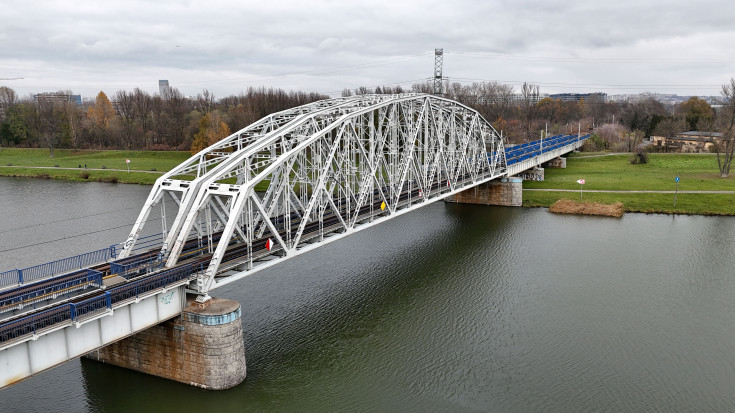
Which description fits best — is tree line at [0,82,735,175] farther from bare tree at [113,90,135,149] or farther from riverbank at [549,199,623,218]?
riverbank at [549,199,623,218]

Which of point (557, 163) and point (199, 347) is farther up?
point (557, 163)

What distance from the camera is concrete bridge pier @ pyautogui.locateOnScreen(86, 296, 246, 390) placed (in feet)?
72.2

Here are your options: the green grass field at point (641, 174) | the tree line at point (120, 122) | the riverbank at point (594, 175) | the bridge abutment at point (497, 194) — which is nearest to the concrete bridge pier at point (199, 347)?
the bridge abutment at point (497, 194)

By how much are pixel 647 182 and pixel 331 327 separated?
190 feet

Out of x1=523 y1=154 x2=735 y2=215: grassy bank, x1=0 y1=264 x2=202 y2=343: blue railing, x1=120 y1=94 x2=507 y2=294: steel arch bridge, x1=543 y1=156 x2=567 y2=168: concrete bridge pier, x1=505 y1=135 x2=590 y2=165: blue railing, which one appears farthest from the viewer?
x1=543 y1=156 x2=567 y2=168: concrete bridge pier

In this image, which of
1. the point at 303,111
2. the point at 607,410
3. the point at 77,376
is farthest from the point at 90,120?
the point at 607,410

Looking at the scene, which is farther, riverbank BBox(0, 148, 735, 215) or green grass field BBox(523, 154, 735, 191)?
green grass field BBox(523, 154, 735, 191)

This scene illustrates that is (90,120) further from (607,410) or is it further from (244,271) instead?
(607,410)

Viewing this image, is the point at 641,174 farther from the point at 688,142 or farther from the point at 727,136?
the point at 688,142

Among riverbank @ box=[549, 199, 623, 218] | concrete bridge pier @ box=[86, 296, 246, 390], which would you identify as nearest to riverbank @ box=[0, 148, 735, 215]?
riverbank @ box=[549, 199, 623, 218]

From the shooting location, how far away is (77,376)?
2378 centimetres

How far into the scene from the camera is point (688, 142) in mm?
103625

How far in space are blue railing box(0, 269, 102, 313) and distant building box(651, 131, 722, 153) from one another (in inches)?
4198

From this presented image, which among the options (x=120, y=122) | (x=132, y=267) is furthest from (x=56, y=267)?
(x=120, y=122)
